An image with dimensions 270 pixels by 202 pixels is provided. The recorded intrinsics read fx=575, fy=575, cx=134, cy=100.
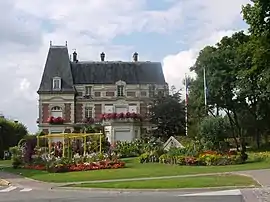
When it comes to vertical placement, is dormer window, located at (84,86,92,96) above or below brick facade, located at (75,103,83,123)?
above

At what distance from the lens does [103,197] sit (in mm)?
20516

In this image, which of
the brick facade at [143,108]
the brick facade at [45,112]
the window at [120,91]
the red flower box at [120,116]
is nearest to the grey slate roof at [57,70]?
the brick facade at [45,112]

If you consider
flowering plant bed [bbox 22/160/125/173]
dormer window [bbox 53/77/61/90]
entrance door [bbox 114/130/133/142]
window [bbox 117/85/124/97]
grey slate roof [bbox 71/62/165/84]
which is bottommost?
flowering plant bed [bbox 22/160/125/173]

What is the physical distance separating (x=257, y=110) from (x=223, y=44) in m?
8.03

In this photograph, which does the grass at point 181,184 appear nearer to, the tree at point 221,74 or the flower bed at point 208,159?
the flower bed at point 208,159

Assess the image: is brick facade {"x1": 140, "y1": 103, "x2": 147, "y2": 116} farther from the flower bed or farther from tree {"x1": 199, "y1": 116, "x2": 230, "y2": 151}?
the flower bed

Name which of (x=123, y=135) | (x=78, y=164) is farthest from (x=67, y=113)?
(x=78, y=164)

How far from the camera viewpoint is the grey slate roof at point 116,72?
87.8m

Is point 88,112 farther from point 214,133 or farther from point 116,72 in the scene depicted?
point 214,133

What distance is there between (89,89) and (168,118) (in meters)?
22.3

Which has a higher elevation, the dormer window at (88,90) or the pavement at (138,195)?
the dormer window at (88,90)

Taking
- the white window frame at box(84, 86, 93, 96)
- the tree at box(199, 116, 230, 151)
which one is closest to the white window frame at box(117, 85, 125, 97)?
the white window frame at box(84, 86, 93, 96)

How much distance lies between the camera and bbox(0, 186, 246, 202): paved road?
61.8 feet

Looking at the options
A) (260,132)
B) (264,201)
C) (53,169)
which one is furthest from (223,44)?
(264,201)
